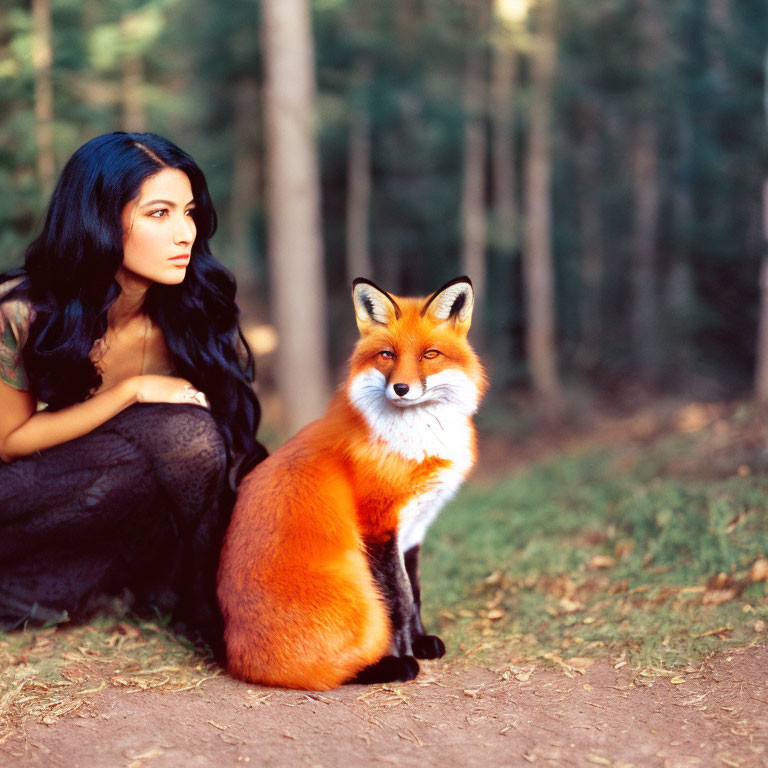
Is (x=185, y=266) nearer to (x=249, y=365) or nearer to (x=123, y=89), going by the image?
(x=249, y=365)

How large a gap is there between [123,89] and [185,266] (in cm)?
1096

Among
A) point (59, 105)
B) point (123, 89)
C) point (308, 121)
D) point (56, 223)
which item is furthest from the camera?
point (123, 89)

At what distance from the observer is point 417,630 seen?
127 inches

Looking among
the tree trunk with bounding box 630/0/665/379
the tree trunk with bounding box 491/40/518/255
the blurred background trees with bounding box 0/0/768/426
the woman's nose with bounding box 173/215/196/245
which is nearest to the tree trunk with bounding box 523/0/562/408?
the blurred background trees with bounding box 0/0/768/426

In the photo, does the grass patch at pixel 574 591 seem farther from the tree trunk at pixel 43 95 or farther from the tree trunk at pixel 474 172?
the tree trunk at pixel 474 172

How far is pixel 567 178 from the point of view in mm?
21984

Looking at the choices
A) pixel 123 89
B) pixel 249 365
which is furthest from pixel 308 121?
pixel 249 365

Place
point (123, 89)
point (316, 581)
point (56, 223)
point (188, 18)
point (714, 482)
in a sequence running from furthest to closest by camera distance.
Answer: point (188, 18), point (123, 89), point (714, 482), point (56, 223), point (316, 581)

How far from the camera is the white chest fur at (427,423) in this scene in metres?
2.78

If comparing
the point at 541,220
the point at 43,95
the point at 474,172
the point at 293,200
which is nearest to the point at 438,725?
the point at 43,95

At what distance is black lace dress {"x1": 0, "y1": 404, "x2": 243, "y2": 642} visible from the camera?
10.4ft

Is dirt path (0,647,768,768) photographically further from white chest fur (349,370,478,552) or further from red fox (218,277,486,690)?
white chest fur (349,370,478,552)

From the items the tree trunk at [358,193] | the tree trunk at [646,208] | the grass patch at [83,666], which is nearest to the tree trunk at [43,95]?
the grass patch at [83,666]

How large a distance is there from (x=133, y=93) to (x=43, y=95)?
5065mm
